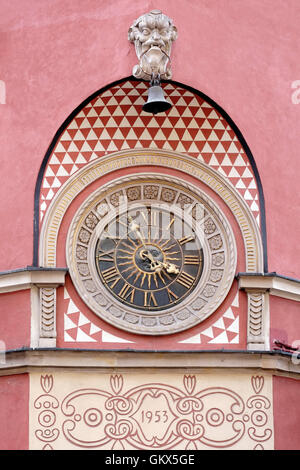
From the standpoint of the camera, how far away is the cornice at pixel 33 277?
51.5ft

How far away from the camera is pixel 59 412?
50.4ft

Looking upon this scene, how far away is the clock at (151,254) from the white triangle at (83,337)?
26cm

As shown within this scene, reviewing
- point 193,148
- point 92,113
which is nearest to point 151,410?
point 193,148

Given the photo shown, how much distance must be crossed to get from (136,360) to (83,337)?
647 millimetres

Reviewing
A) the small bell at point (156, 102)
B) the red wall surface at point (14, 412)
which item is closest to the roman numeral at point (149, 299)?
the red wall surface at point (14, 412)

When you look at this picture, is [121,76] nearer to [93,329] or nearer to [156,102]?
[156,102]

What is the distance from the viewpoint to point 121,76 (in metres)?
16.1

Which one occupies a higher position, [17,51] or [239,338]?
[17,51]

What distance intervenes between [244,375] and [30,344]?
92.3 inches

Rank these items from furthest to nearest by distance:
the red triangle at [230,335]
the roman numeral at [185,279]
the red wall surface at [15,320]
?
1. the roman numeral at [185,279]
2. the red triangle at [230,335]
3. the red wall surface at [15,320]

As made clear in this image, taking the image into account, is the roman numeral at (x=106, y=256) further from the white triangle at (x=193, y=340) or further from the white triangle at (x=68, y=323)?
the white triangle at (x=193, y=340)

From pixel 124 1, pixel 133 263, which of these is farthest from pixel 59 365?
pixel 124 1

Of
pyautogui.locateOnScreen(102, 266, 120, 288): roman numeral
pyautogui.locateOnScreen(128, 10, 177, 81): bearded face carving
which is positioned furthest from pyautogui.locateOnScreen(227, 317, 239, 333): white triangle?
pyautogui.locateOnScreen(128, 10, 177, 81): bearded face carving

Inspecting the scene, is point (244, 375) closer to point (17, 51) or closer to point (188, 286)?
point (188, 286)
